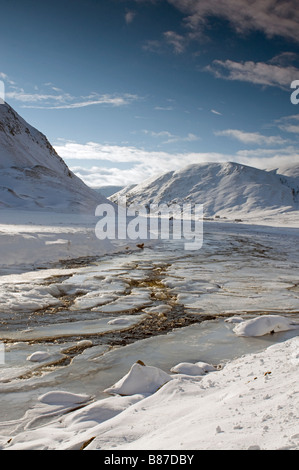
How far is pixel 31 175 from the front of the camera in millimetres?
35969

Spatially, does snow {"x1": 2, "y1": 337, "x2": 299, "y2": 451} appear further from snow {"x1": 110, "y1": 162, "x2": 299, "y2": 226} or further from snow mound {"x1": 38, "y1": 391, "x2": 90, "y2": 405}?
snow {"x1": 110, "y1": 162, "x2": 299, "y2": 226}

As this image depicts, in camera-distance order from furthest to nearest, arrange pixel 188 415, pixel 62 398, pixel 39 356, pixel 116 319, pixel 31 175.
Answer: pixel 31 175
pixel 116 319
pixel 39 356
pixel 62 398
pixel 188 415

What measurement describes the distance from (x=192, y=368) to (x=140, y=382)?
0.69 m

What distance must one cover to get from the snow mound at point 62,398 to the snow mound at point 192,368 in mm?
1054

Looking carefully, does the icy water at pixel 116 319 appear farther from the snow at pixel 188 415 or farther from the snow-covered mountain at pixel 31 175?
the snow-covered mountain at pixel 31 175

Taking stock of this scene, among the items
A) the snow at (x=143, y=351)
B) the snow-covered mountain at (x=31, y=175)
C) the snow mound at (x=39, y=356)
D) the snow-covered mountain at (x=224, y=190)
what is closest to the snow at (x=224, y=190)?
the snow-covered mountain at (x=224, y=190)

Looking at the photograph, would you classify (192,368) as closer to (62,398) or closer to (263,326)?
(62,398)

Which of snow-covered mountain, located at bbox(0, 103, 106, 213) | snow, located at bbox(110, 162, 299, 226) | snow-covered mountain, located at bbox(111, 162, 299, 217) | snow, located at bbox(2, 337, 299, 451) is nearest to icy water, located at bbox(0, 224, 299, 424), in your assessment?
snow, located at bbox(2, 337, 299, 451)

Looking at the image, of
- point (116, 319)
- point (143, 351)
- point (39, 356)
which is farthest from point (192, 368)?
point (116, 319)

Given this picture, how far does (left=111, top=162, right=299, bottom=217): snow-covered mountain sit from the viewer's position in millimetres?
85500

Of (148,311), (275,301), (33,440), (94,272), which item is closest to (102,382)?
(33,440)

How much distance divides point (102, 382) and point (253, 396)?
160cm

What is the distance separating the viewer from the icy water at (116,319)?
142 inches

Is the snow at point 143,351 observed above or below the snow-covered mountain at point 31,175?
below
